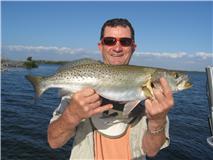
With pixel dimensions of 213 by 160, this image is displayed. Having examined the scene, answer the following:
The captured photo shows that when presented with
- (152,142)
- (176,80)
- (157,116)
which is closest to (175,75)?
(176,80)

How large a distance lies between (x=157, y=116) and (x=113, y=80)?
2.62ft

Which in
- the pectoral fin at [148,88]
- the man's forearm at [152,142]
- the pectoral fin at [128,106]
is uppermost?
the pectoral fin at [148,88]

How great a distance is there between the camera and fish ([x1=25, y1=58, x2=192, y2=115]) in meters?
4.14

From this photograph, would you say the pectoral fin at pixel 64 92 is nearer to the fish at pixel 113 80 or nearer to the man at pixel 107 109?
the fish at pixel 113 80

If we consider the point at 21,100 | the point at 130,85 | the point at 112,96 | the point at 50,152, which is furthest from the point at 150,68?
the point at 21,100

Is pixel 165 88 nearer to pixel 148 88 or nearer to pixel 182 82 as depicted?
pixel 148 88

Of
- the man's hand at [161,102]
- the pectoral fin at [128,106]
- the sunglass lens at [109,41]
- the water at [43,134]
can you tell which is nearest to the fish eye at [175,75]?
the man's hand at [161,102]

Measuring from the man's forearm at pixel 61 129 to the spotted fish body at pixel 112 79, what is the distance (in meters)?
0.42

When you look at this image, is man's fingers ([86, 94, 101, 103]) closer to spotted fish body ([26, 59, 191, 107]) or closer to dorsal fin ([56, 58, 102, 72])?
spotted fish body ([26, 59, 191, 107])

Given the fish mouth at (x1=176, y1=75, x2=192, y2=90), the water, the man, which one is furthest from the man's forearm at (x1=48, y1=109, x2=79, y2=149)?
the water

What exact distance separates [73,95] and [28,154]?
930 centimetres

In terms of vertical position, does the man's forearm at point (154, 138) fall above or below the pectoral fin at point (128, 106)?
below

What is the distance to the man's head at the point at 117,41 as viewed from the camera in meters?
4.66

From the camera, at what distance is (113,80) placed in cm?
425
